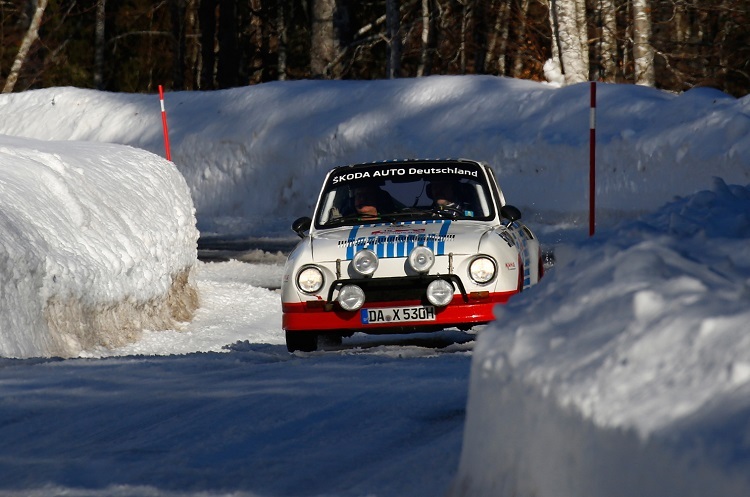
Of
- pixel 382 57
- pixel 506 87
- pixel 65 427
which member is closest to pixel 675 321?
pixel 65 427

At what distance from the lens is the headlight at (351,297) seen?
9773 mm

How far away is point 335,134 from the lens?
27.0 meters

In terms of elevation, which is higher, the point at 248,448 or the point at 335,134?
the point at 335,134

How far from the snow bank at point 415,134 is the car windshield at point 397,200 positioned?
29.7 feet

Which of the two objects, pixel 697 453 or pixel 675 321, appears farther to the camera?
pixel 675 321

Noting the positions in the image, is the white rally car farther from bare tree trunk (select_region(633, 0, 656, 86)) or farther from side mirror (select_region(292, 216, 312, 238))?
bare tree trunk (select_region(633, 0, 656, 86))

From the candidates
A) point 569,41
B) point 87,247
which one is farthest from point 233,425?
point 569,41

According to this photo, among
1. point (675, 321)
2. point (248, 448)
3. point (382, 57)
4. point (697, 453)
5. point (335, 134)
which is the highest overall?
point (382, 57)

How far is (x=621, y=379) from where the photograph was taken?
3664mm

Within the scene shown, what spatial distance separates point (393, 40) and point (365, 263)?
2760cm

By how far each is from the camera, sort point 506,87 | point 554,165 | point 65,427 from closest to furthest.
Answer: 1. point 65,427
2. point 554,165
3. point 506,87

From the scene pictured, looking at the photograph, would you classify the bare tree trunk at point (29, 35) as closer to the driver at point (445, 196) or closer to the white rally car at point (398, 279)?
the driver at point (445, 196)

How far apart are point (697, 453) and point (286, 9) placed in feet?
170

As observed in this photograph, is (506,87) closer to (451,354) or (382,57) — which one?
(451,354)
